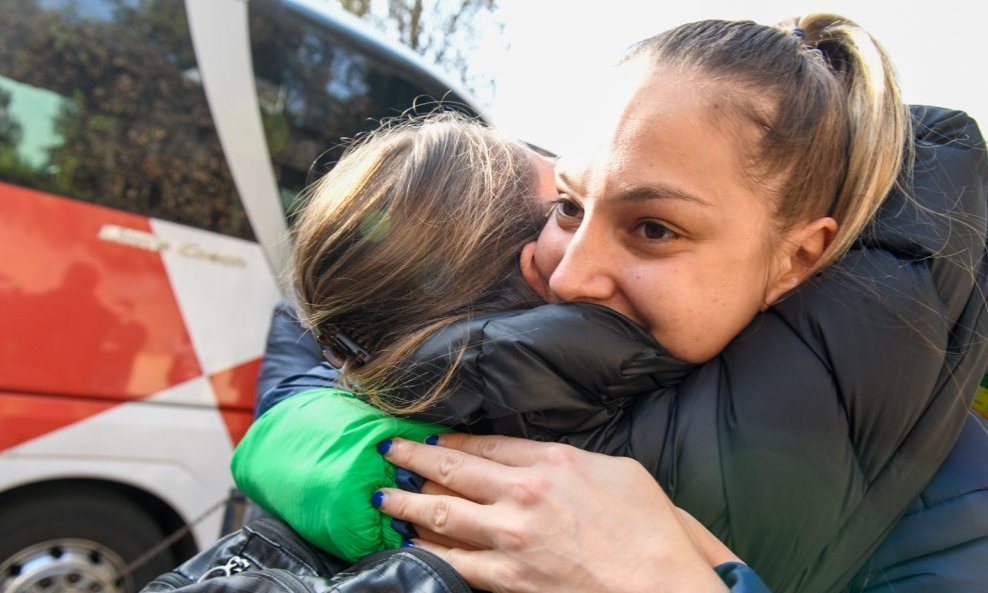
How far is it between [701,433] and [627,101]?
528 millimetres

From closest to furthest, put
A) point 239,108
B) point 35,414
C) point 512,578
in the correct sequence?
point 512,578, point 35,414, point 239,108

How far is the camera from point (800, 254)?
122 cm

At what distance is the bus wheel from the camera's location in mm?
2736

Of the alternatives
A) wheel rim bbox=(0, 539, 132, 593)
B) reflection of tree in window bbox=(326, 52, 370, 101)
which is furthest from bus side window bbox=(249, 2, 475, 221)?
wheel rim bbox=(0, 539, 132, 593)

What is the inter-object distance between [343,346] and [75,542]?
226 cm

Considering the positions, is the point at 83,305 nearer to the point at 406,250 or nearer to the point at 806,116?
the point at 406,250

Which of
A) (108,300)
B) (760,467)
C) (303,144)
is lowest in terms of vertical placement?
(108,300)

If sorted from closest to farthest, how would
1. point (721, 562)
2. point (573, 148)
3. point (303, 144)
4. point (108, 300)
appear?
point (721, 562) < point (573, 148) < point (108, 300) < point (303, 144)

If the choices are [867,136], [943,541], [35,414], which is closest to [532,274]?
[867,136]

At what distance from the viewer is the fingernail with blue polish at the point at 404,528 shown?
1.12m

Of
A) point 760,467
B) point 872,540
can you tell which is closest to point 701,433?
point 760,467

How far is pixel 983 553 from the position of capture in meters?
1.07

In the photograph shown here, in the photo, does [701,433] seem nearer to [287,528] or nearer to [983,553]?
[983,553]

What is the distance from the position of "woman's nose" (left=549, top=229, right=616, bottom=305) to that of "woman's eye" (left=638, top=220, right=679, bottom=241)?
0.22 ft
